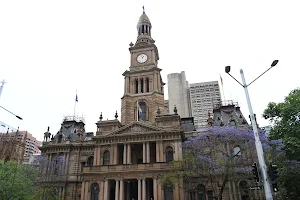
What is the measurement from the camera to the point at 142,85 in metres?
47.2

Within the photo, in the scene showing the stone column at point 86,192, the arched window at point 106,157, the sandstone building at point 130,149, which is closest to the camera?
the sandstone building at point 130,149

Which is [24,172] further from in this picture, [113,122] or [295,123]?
[295,123]

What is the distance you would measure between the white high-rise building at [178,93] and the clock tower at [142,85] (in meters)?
21.0

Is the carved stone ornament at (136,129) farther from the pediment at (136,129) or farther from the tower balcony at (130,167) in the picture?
the tower balcony at (130,167)

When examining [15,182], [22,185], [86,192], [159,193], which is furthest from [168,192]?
[15,182]

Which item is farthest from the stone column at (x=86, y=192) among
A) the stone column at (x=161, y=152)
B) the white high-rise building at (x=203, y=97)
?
the white high-rise building at (x=203, y=97)

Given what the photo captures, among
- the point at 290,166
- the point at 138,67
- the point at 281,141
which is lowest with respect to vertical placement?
the point at 290,166

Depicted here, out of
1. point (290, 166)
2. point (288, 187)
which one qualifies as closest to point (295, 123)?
point (290, 166)

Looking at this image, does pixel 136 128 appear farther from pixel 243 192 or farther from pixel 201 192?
pixel 243 192

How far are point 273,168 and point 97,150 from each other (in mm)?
29121

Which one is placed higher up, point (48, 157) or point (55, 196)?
point (48, 157)

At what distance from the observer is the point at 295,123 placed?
26547 millimetres

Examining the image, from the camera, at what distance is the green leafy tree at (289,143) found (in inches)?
983

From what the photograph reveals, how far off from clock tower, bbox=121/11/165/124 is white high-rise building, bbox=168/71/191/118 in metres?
21.0
